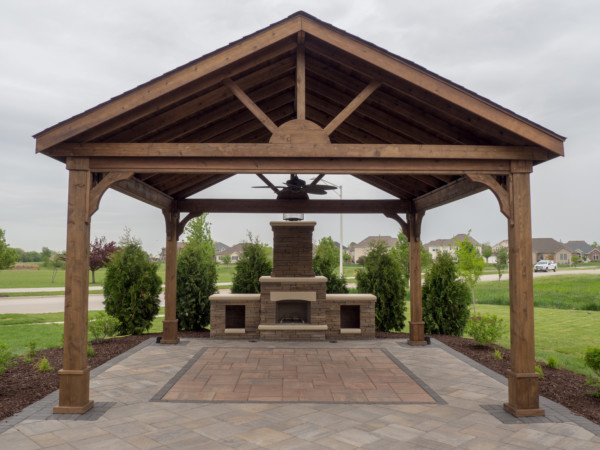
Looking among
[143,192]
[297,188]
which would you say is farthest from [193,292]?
[297,188]

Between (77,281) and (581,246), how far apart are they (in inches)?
5032

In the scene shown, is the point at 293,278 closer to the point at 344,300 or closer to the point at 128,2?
the point at 344,300

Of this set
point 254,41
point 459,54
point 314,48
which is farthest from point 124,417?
point 459,54

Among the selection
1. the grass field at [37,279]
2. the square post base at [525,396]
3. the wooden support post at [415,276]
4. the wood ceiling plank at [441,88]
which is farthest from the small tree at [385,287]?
the grass field at [37,279]

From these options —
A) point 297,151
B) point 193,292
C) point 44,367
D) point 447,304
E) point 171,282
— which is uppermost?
point 297,151

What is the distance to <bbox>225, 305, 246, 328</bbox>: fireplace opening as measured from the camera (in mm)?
10625

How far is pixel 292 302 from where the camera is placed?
34.6 feet

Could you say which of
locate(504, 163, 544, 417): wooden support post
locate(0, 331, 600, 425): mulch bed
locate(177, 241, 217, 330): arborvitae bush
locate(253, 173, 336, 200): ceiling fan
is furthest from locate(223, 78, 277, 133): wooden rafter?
locate(177, 241, 217, 330): arborvitae bush

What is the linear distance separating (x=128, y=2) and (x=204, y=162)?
5.84 m

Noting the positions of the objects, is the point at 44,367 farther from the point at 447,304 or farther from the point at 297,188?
the point at 447,304

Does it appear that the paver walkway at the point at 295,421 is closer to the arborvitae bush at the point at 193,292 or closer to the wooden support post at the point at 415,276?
the wooden support post at the point at 415,276

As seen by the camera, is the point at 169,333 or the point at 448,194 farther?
the point at 169,333

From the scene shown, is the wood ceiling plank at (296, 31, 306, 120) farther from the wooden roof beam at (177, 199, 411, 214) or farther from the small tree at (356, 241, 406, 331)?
the small tree at (356, 241, 406, 331)

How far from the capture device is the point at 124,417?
470 centimetres
